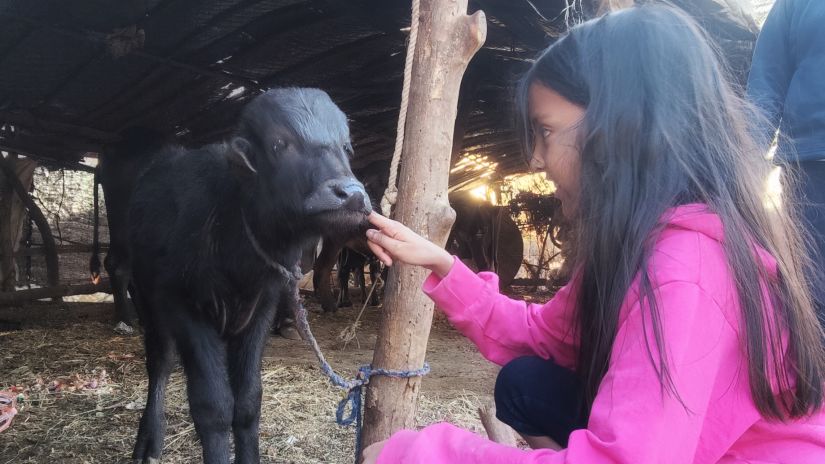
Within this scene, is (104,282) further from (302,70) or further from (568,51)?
(568,51)

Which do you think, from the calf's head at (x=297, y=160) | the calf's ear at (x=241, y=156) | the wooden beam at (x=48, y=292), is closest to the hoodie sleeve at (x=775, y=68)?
the calf's head at (x=297, y=160)

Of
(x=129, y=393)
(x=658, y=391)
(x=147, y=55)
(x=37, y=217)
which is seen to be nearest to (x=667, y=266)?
(x=658, y=391)

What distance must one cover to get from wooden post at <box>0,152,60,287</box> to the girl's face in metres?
6.92

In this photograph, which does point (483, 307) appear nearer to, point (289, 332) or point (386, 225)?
point (386, 225)

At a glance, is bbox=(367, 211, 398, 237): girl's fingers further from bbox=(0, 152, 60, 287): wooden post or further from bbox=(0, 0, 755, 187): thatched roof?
bbox=(0, 152, 60, 287): wooden post

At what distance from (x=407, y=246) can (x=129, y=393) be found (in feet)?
10.2

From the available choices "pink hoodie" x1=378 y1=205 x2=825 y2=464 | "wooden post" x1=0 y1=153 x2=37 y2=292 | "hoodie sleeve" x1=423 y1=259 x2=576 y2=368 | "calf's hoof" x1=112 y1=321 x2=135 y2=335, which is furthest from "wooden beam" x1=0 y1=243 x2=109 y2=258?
"pink hoodie" x1=378 y1=205 x2=825 y2=464

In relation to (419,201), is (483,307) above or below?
below

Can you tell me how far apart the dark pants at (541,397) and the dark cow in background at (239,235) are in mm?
639

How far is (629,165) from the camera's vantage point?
1.16 m

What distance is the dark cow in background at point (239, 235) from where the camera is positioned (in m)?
2.12

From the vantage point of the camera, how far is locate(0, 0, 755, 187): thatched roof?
403 centimetres

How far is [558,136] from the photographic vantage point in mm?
1320

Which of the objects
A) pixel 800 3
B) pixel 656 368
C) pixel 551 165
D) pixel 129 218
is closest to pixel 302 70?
pixel 129 218
